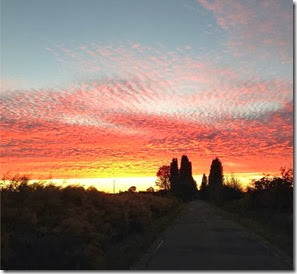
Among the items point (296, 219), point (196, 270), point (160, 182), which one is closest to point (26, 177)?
point (196, 270)

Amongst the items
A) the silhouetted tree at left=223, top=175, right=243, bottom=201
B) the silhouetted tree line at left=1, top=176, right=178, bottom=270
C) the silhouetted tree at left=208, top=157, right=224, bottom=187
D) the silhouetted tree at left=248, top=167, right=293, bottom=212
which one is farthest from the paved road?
the silhouetted tree at left=208, top=157, right=224, bottom=187

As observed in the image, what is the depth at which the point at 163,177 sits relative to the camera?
129750 millimetres

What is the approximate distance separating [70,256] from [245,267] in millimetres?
5027

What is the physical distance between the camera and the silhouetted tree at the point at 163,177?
129m

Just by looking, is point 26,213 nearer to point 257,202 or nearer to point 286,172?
point 286,172

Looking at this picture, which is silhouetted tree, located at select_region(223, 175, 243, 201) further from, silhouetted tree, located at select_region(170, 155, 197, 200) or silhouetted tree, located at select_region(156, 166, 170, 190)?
silhouetted tree, located at select_region(156, 166, 170, 190)

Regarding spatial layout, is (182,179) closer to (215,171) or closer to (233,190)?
(215,171)

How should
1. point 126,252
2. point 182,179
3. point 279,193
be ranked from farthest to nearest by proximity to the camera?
point 182,179 → point 279,193 → point 126,252

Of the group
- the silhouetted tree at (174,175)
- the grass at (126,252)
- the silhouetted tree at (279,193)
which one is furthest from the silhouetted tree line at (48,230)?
the silhouetted tree at (174,175)

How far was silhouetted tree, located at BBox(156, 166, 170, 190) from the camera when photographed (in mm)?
128625

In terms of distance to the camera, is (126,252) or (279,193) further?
(279,193)

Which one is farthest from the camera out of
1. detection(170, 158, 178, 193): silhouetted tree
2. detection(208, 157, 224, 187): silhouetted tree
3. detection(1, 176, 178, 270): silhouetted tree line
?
detection(208, 157, 224, 187): silhouetted tree

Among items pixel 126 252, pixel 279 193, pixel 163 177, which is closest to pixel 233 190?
pixel 279 193

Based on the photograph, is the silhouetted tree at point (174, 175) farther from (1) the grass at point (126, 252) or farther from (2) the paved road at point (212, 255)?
(2) the paved road at point (212, 255)
